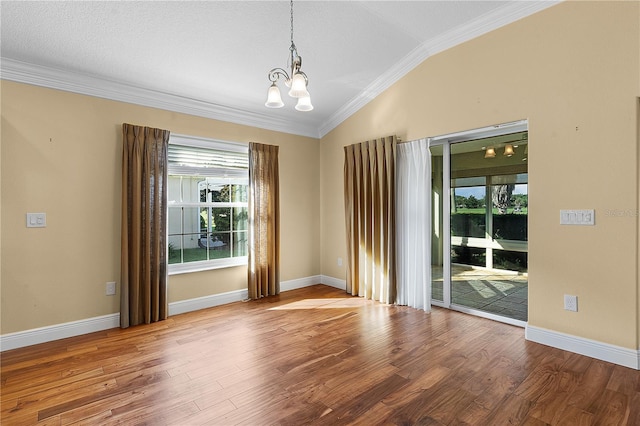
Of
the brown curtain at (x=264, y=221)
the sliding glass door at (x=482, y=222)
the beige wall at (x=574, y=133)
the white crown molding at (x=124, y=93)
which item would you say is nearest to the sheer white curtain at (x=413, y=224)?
the sliding glass door at (x=482, y=222)

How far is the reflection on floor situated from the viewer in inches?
141

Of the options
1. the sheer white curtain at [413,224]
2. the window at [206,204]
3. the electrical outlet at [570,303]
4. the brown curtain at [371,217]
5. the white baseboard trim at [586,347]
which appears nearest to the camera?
the white baseboard trim at [586,347]

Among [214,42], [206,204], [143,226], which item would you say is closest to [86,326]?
[143,226]

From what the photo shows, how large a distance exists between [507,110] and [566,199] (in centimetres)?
102

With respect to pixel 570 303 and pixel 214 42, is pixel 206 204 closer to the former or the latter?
pixel 214 42

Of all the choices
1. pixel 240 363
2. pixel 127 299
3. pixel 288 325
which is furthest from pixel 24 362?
pixel 288 325

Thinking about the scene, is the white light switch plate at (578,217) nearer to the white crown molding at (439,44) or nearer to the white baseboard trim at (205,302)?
the white crown molding at (439,44)

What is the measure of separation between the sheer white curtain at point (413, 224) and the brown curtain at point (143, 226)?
2.89m

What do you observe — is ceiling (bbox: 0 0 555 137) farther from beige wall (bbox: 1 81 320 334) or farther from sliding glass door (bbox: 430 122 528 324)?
sliding glass door (bbox: 430 122 528 324)

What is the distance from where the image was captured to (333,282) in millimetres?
5211

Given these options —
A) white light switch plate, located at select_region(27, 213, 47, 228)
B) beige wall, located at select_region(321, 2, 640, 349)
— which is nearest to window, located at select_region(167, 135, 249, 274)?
white light switch plate, located at select_region(27, 213, 47, 228)

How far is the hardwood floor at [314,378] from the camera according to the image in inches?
78.9

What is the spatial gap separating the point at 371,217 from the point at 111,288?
321 cm

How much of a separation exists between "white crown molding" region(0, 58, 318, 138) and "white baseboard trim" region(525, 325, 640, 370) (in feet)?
13.2
